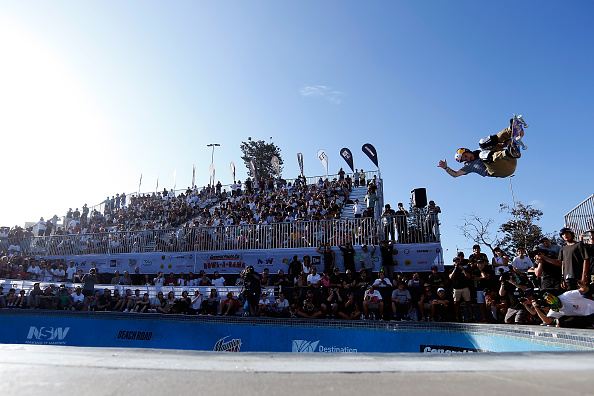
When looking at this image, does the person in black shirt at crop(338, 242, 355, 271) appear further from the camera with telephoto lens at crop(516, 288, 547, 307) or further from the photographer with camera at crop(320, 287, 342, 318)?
the camera with telephoto lens at crop(516, 288, 547, 307)

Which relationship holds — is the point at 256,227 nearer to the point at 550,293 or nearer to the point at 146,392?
the point at 550,293

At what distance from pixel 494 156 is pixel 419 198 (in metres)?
7.95

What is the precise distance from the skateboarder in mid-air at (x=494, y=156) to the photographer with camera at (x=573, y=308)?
8.91 feet

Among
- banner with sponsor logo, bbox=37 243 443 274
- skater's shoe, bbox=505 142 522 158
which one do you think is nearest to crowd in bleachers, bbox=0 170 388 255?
banner with sponsor logo, bbox=37 243 443 274

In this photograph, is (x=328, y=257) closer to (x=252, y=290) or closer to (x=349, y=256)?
(x=349, y=256)

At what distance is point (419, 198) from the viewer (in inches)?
531

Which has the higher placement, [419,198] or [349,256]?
[419,198]

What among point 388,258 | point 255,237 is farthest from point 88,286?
point 388,258

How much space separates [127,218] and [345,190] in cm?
1537

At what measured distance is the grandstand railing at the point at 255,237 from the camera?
1374 cm

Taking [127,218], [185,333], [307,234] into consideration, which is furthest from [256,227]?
[127,218]

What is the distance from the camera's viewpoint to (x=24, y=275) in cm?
1727

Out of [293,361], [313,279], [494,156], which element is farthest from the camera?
[313,279]

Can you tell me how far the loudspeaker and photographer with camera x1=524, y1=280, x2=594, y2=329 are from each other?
652 cm
